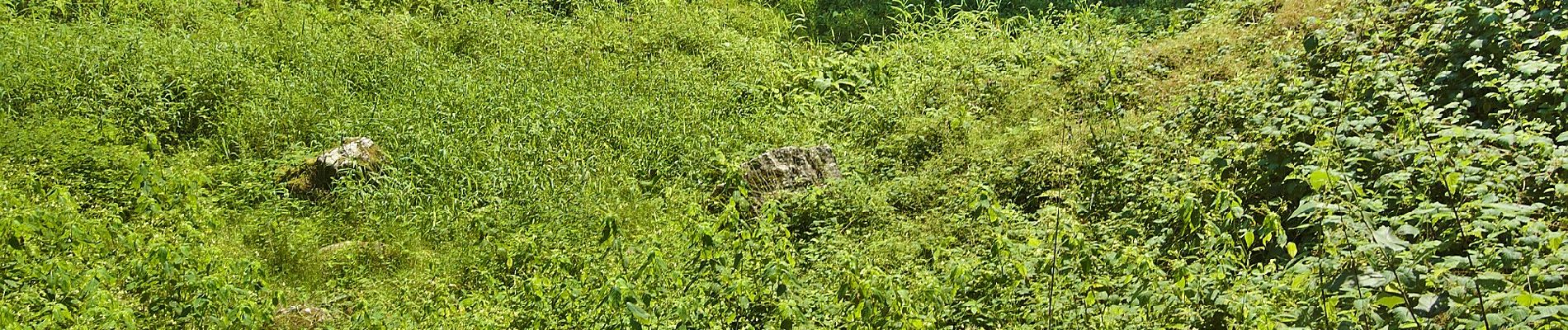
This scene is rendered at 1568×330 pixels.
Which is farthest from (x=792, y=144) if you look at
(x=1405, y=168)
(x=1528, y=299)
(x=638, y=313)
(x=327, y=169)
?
(x=1528, y=299)

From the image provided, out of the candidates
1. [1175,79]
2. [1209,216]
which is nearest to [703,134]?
[1175,79]

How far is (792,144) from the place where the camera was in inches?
280

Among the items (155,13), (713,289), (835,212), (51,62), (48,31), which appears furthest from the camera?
(155,13)

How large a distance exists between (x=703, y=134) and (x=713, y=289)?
2.99m

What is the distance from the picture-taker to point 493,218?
6.01m

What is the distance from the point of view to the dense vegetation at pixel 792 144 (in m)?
4.17

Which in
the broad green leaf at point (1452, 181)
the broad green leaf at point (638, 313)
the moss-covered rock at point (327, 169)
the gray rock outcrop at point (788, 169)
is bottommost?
the gray rock outcrop at point (788, 169)

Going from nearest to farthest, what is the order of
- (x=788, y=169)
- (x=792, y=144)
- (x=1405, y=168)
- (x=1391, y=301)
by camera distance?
(x=1391, y=301), (x=1405, y=168), (x=788, y=169), (x=792, y=144)

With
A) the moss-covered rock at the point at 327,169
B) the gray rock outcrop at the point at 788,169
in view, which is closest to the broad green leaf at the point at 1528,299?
the gray rock outcrop at the point at 788,169

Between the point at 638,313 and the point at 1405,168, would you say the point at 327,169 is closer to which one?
the point at 638,313

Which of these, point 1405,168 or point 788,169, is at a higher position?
point 1405,168

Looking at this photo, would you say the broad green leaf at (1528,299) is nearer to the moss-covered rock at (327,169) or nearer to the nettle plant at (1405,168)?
the nettle plant at (1405,168)

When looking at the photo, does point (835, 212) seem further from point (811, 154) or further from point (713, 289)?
point (713, 289)

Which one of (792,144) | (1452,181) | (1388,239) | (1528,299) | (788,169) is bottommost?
(792,144)
